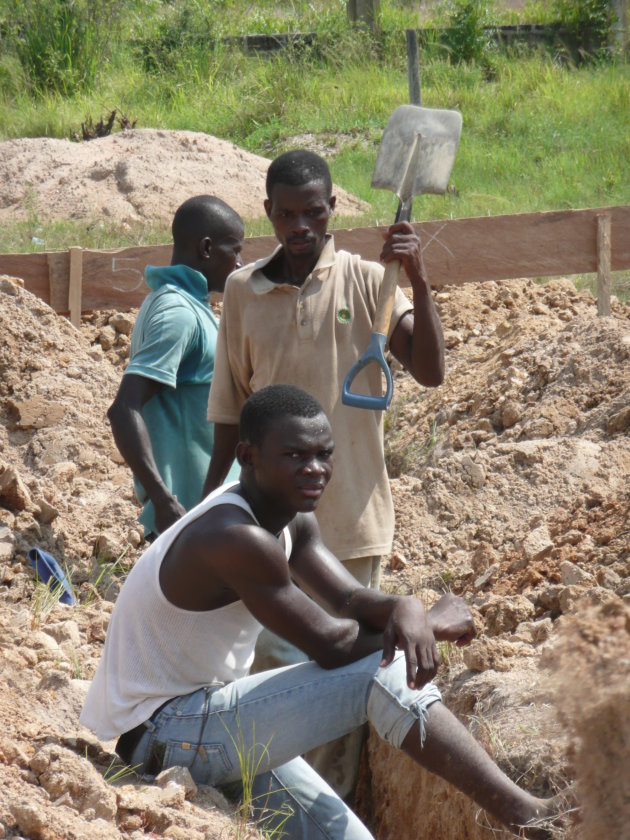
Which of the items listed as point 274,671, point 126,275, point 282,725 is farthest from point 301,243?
point 126,275

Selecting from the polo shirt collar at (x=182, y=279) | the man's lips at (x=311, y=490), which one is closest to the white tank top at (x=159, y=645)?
the man's lips at (x=311, y=490)

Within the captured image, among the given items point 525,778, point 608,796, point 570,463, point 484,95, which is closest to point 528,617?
point 525,778

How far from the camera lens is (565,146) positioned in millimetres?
11117

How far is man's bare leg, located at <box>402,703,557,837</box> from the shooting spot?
281cm

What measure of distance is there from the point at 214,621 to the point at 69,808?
22.5 inches

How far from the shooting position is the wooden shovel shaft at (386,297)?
3.49 meters

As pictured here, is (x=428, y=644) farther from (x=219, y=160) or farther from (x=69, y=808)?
(x=219, y=160)

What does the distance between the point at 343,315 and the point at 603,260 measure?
12.2 feet

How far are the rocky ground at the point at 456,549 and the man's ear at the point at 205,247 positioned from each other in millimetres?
1510

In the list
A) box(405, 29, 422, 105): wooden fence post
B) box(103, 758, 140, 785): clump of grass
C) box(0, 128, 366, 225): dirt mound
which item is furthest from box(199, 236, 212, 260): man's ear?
box(405, 29, 422, 105): wooden fence post

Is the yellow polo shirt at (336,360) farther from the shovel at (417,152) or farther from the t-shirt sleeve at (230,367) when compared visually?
the shovel at (417,152)

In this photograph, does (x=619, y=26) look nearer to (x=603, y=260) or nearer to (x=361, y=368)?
(x=603, y=260)

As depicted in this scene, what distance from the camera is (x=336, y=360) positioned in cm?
359

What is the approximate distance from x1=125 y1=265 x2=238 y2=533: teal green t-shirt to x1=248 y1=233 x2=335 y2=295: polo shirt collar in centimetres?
47
